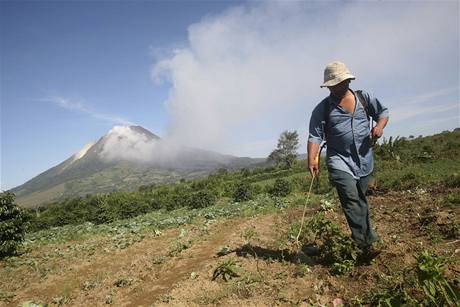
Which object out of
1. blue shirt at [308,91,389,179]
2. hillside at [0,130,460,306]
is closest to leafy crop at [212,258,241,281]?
hillside at [0,130,460,306]

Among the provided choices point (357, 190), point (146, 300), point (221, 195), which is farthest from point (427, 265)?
point (221, 195)

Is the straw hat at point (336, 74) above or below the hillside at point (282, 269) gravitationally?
above

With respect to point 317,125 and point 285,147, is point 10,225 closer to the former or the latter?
point 317,125

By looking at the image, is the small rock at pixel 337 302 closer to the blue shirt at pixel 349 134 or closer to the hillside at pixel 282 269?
the hillside at pixel 282 269

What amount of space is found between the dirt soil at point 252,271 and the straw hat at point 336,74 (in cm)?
241

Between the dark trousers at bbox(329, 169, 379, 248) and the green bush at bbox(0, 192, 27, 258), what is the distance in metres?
13.4

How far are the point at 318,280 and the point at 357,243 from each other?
71cm

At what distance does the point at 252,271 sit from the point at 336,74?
305cm

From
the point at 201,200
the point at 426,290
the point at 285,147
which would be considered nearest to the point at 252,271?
the point at 426,290

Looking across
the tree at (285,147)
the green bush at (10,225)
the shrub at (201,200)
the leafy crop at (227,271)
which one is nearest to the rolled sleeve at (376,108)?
the leafy crop at (227,271)

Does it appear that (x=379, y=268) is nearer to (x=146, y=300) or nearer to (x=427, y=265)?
(x=427, y=265)

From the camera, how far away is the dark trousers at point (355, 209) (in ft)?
15.3

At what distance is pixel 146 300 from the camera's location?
5414 mm

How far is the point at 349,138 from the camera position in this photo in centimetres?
486
